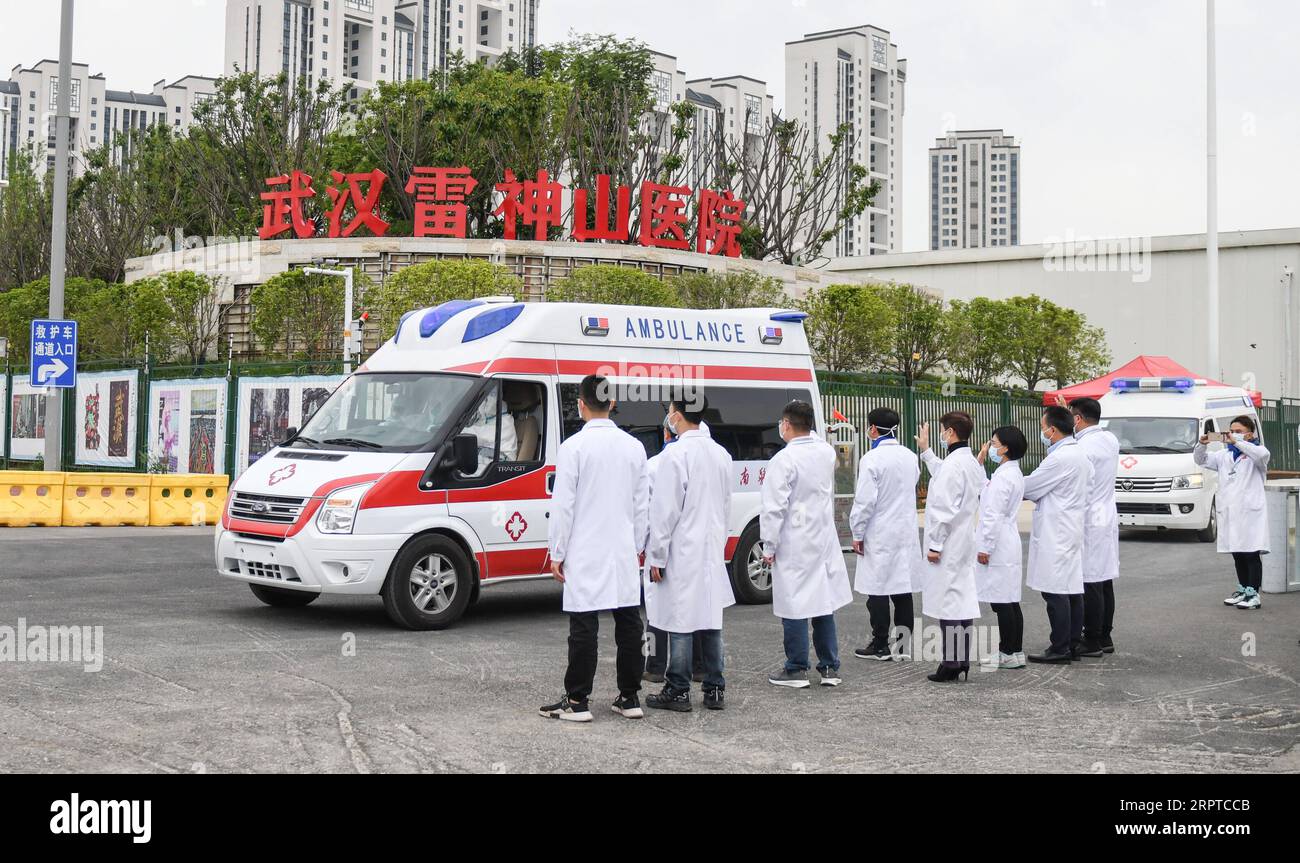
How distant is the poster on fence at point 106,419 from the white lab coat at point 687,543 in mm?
18850

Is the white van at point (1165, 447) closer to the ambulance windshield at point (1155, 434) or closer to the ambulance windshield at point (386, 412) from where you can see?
Answer: the ambulance windshield at point (1155, 434)

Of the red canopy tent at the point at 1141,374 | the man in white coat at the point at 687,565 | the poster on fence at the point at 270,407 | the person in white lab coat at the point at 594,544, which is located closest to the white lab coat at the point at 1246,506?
the man in white coat at the point at 687,565

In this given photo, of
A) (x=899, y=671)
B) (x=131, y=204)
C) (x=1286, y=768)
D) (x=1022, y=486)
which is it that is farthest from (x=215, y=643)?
(x=131, y=204)

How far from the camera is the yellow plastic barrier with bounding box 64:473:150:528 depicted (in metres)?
18.9

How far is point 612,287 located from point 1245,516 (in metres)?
22.6

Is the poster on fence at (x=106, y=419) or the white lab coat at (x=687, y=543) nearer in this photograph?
the white lab coat at (x=687, y=543)

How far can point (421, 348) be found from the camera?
1102 cm

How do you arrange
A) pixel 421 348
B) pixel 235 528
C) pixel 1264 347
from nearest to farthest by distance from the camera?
pixel 235 528 → pixel 421 348 → pixel 1264 347

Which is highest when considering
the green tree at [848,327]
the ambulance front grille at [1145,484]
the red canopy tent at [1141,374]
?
the green tree at [848,327]

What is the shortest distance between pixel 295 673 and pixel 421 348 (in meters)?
3.57

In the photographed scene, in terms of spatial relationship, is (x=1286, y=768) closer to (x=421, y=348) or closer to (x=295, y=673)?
(x=295, y=673)

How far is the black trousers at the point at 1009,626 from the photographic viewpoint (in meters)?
8.98

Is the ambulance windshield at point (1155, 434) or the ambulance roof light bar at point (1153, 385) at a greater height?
the ambulance roof light bar at point (1153, 385)

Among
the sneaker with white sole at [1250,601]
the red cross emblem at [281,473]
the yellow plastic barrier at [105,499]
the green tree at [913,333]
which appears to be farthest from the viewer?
the green tree at [913,333]
